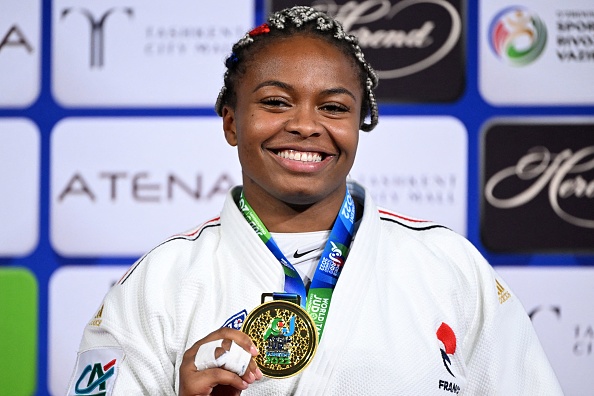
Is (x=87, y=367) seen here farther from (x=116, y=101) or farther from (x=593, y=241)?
(x=593, y=241)

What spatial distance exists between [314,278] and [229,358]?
0.36 metres

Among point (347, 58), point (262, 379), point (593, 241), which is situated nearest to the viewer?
point (262, 379)

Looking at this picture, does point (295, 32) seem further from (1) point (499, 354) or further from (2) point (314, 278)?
(1) point (499, 354)

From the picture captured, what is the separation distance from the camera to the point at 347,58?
6.03 ft

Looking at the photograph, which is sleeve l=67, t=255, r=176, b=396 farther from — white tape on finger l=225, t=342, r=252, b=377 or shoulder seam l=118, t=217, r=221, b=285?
white tape on finger l=225, t=342, r=252, b=377

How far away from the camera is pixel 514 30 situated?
2816 mm

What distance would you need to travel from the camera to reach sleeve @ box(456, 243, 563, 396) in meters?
1.82

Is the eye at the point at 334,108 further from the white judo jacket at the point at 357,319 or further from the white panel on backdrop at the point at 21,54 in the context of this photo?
the white panel on backdrop at the point at 21,54

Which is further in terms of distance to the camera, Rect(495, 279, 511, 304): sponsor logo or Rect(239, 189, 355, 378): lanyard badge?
Rect(495, 279, 511, 304): sponsor logo

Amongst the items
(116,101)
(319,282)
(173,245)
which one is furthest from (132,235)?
(319,282)

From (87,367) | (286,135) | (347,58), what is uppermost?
(347,58)

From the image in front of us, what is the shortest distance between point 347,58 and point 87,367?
0.85 meters

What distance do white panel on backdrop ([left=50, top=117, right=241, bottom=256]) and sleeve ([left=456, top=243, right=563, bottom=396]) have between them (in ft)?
3.90

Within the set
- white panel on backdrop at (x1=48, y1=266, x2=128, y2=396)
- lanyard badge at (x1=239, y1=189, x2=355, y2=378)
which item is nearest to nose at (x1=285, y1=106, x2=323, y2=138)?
lanyard badge at (x1=239, y1=189, x2=355, y2=378)
